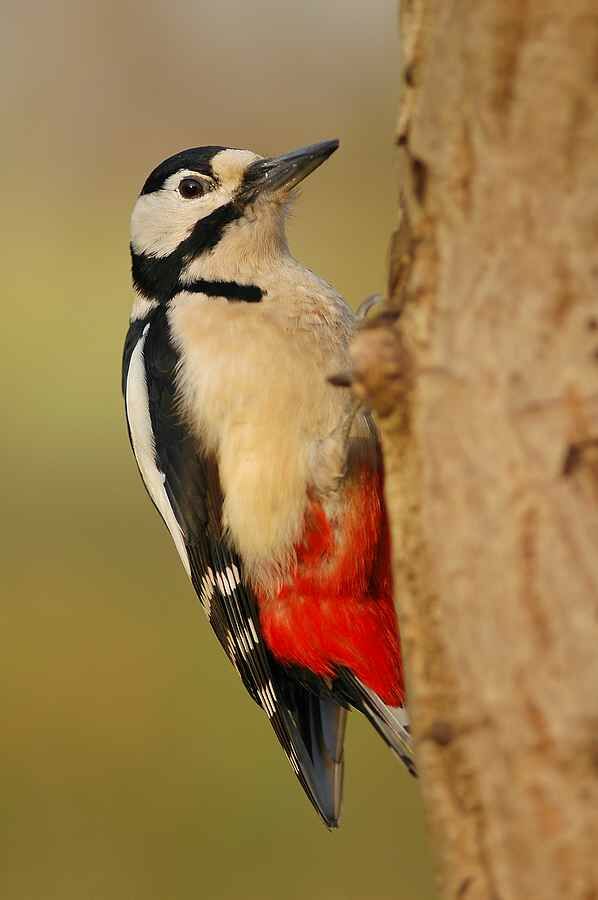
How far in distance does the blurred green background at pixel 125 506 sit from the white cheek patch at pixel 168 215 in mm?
174

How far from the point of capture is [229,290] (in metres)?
2.06

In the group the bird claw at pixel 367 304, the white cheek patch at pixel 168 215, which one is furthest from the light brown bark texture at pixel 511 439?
the white cheek patch at pixel 168 215

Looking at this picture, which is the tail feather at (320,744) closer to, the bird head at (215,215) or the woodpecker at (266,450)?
the woodpecker at (266,450)

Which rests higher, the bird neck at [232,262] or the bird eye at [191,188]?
the bird eye at [191,188]

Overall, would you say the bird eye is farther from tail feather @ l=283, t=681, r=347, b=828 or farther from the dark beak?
tail feather @ l=283, t=681, r=347, b=828

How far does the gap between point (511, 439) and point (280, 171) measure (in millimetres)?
1219

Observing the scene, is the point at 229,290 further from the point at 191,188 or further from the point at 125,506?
the point at 125,506

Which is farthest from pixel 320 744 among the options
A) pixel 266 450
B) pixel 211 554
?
pixel 266 450

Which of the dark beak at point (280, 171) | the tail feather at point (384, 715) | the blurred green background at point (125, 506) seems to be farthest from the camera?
the blurred green background at point (125, 506)

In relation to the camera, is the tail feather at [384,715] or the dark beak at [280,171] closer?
the tail feather at [384,715]

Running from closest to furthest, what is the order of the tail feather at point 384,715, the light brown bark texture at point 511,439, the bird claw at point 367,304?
the light brown bark texture at point 511,439
the bird claw at point 367,304
the tail feather at point 384,715

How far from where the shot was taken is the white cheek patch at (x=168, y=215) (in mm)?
2213

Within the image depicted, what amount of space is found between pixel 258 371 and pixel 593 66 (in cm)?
96

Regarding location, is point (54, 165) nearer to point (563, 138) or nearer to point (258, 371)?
point (258, 371)
